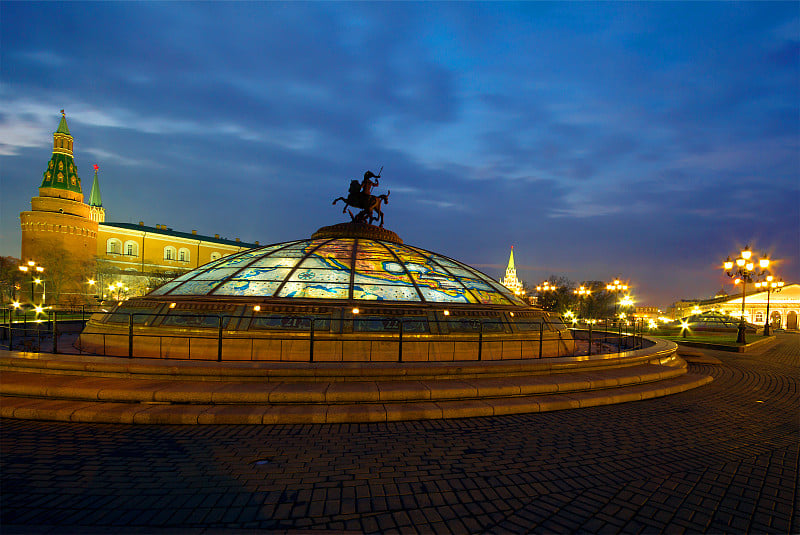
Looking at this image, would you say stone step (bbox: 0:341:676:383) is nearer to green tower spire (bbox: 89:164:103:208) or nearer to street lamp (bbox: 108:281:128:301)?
street lamp (bbox: 108:281:128:301)

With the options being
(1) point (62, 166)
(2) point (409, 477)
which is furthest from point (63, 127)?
(2) point (409, 477)

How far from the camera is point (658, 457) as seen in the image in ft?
15.4

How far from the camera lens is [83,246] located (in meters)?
59.2

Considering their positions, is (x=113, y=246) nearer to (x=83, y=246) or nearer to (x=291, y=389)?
(x=83, y=246)

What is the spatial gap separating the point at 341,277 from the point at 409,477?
28.8 ft

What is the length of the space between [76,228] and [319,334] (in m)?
69.6

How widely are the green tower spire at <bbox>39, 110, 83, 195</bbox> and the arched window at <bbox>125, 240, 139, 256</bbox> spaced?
1143 cm

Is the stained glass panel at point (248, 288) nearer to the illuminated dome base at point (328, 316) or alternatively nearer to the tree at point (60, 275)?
the illuminated dome base at point (328, 316)

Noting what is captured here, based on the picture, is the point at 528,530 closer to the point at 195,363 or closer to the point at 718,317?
the point at 195,363

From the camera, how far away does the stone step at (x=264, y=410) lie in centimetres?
553

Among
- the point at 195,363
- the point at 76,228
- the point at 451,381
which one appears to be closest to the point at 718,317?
the point at 451,381

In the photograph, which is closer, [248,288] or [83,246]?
[248,288]

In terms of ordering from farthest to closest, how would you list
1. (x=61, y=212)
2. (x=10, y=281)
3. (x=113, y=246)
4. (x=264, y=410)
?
(x=113, y=246), (x=61, y=212), (x=10, y=281), (x=264, y=410)

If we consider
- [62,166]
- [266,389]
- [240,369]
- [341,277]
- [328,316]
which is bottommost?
[266,389]
